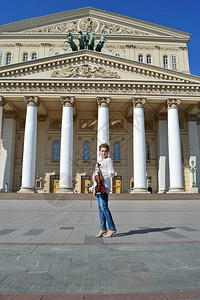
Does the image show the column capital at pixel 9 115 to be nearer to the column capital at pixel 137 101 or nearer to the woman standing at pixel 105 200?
the column capital at pixel 137 101

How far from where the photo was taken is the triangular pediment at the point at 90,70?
101 ft

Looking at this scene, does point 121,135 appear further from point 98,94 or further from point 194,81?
point 194,81

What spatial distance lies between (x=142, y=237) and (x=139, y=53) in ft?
138

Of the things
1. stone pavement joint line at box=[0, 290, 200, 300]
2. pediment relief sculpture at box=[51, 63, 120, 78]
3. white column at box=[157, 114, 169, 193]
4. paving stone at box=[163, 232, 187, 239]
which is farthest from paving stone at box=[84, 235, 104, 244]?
white column at box=[157, 114, 169, 193]

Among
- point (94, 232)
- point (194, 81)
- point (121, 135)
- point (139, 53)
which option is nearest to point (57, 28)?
point (139, 53)

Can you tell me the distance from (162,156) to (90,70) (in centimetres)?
1416

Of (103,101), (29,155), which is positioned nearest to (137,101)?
(103,101)

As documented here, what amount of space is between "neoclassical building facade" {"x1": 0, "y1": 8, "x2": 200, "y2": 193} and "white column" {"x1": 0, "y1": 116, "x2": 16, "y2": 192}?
13 centimetres

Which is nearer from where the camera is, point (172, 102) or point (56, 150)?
point (172, 102)

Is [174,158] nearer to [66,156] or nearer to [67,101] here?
[66,156]

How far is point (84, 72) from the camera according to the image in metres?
31.2

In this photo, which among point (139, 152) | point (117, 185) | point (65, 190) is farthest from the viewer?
point (117, 185)

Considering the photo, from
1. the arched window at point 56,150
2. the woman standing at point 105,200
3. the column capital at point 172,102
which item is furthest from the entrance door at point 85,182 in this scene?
the woman standing at point 105,200

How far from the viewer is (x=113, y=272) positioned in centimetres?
350
